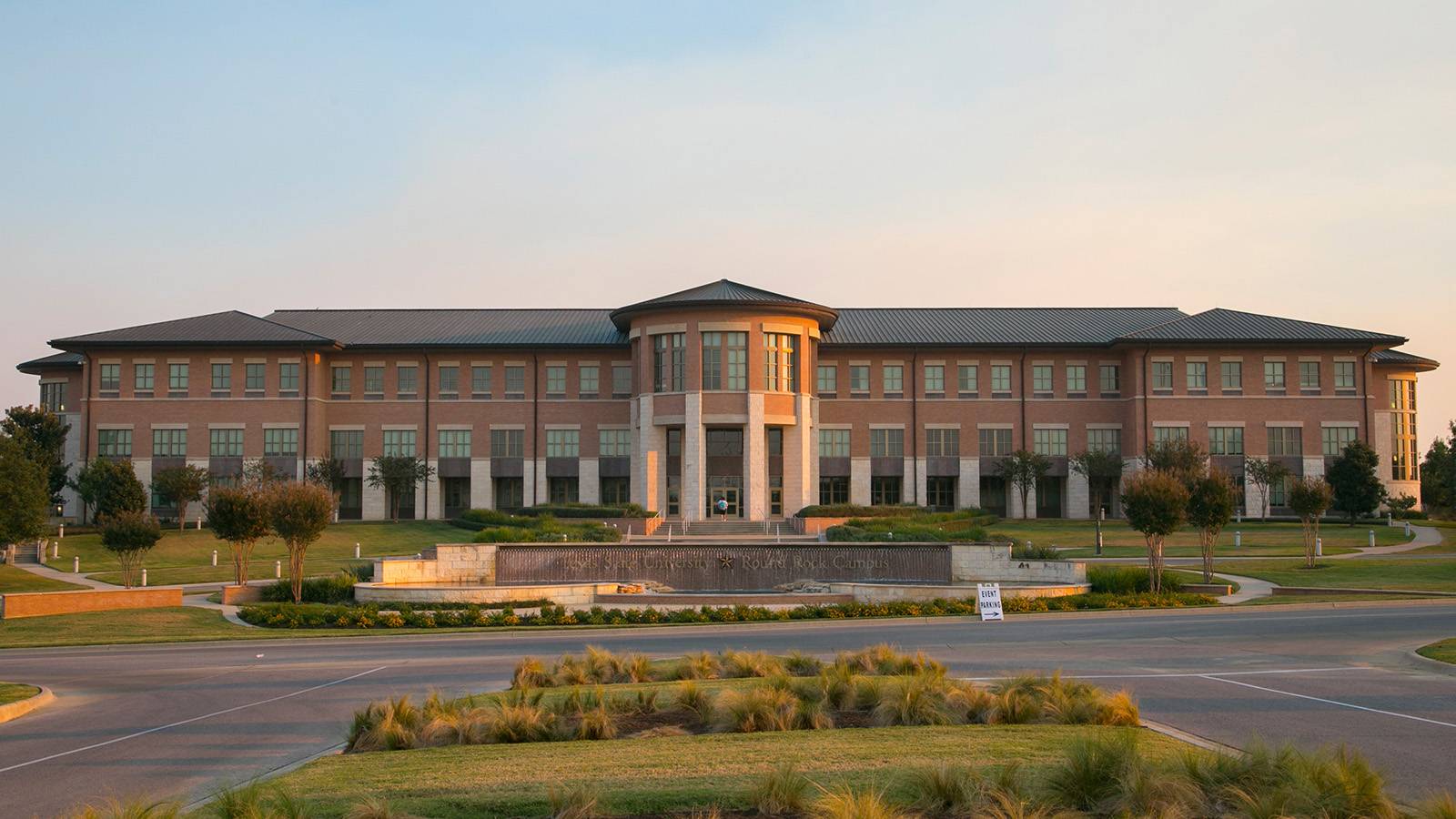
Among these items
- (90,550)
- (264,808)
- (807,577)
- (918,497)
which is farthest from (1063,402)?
(264,808)

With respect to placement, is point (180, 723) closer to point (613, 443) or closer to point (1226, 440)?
point (613, 443)

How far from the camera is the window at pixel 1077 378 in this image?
62344 mm

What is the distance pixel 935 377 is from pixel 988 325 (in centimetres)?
557

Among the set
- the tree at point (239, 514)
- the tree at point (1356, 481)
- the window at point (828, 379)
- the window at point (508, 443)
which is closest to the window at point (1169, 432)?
the tree at point (1356, 481)

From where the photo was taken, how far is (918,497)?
6106 centimetres

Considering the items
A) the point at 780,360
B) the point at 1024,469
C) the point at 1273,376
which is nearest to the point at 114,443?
the point at 780,360

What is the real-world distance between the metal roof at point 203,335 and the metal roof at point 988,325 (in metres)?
29.0

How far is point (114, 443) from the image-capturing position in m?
59.6

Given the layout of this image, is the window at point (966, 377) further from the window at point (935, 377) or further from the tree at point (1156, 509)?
the tree at point (1156, 509)

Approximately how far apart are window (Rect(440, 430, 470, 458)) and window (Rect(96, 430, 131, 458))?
1588 cm

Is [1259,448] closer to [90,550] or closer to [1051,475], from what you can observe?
[1051,475]

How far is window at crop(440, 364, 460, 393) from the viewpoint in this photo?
204 feet

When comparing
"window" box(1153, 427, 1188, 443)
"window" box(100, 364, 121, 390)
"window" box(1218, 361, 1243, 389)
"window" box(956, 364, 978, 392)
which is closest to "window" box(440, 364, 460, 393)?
"window" box(100, 364, 121, 390)

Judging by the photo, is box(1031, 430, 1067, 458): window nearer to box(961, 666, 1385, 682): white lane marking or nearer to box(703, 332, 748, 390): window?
box(703, 332, 748, 390): window
